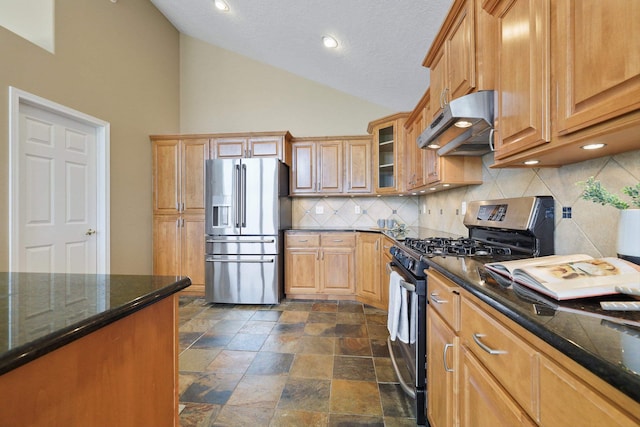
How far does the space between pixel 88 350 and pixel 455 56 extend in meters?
2.07

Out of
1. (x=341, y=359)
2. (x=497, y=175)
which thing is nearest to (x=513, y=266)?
(x=497, y=175)

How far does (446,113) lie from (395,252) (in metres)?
0.99

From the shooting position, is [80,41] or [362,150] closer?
[80,41]

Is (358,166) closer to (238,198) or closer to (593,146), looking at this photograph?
(238,198)

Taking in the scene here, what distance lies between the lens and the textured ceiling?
230 cm

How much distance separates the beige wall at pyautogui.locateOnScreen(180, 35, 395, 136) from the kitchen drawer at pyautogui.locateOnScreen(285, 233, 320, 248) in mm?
1569

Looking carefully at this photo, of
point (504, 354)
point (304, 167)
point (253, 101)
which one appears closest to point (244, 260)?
point (304, 167)

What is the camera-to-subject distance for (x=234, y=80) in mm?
4348

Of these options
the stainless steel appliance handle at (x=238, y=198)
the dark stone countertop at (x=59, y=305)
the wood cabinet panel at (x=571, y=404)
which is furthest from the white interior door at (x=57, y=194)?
the wood cabinet panel at (x=571, y=404)

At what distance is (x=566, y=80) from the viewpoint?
0.87 meters

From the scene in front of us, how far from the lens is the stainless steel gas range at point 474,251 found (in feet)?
4.56

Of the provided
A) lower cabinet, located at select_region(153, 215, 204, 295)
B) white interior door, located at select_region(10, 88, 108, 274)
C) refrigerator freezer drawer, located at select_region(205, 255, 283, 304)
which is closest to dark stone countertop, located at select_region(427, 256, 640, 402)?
refrigerator freezer drawer, located at select_region(205, 255, 283, 304)

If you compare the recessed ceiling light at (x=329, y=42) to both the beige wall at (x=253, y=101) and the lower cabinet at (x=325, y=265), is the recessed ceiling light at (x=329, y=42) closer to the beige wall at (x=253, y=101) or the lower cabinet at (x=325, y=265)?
the beige wall at (x=253, y=101)

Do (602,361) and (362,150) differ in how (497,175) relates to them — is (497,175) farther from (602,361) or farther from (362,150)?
(362,150)
